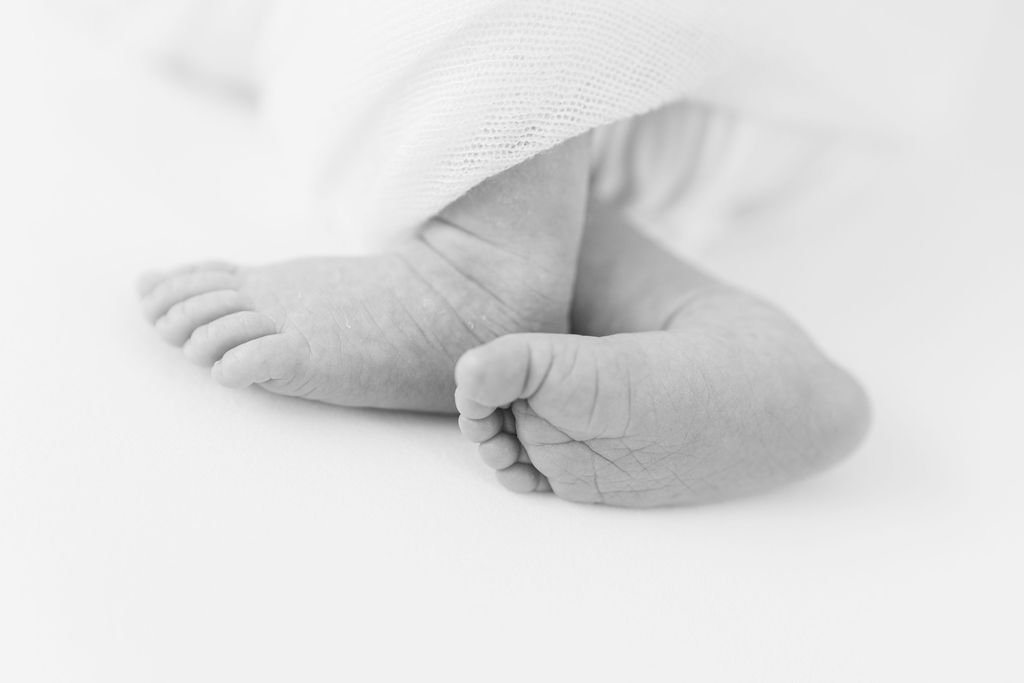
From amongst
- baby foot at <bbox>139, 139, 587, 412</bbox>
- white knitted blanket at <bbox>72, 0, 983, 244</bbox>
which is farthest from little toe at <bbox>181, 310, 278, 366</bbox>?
white knitted blanket at <bbox>72, 0, 983, 244</bbox>

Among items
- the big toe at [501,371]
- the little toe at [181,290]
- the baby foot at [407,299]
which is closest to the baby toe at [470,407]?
the big toe at [501,371]

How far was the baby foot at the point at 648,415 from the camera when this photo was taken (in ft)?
2.26

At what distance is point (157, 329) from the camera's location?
812mm

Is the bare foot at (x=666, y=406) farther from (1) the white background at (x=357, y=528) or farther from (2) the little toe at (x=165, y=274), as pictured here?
(2) the little toe at (x=165, y=274)

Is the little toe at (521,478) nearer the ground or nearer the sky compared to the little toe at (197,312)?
nearer the ground

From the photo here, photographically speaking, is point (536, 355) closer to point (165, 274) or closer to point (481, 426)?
point (481, 426)

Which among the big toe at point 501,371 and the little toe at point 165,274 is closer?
the big toe at point 501,371

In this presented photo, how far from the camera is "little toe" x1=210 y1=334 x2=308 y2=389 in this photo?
29.6 inches

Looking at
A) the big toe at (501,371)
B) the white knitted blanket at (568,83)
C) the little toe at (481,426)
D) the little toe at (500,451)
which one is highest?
the white knitted blanket at (568,83)

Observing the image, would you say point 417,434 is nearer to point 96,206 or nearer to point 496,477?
point 496,477

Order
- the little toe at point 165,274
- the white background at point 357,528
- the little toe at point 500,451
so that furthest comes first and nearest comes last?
1. the little toe at point 165,274
2. the little toe at point 500,451
3. the white background at point 357,528

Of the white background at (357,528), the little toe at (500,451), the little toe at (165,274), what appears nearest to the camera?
the white background at (357,528)

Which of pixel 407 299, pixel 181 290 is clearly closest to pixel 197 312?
pixel 181 290

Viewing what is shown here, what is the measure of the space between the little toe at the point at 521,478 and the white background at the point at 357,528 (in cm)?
1
